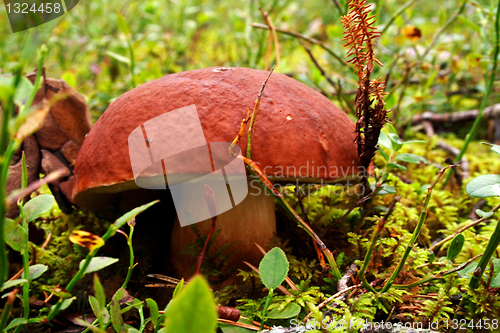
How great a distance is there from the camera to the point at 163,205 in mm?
1325

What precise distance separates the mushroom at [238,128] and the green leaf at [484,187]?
29 centimetres

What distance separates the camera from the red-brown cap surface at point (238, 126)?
0.82 meters

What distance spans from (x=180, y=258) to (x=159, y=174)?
18.8 inches

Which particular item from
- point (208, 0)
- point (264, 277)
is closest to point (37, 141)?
point (264, 277)

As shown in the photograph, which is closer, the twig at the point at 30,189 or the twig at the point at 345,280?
the twig at the point at 30,189

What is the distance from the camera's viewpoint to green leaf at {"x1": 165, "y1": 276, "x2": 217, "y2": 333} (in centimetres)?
42

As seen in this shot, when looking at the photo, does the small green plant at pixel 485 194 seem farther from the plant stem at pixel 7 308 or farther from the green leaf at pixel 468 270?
the plant stem at pixel 7 308

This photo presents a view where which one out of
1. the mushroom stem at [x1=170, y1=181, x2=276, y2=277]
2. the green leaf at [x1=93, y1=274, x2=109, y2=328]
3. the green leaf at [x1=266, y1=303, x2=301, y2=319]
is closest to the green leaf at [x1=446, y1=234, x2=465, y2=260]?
the green leaf at [x1=266, y1=303, x2=301, y2=319]

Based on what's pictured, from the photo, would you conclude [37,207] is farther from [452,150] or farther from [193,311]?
[452,150]

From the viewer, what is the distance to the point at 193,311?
43 cm

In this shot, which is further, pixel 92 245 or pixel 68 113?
pixel 68 113

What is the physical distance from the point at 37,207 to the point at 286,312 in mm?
594

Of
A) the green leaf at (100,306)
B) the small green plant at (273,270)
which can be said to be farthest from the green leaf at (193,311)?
the small green plant at (273,270)

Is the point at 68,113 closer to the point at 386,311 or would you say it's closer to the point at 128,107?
the point at 128,107
